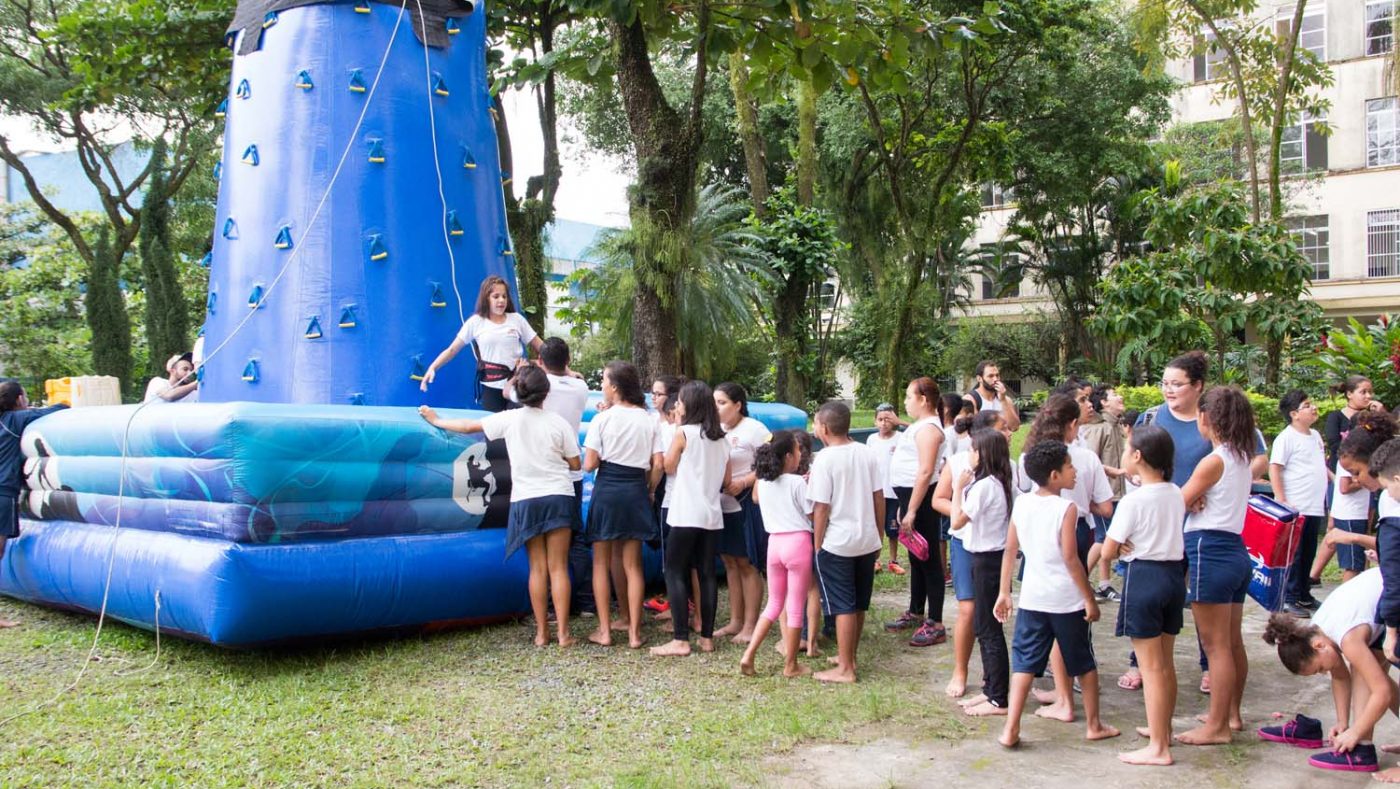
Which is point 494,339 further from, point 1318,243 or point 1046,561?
point 1318,243

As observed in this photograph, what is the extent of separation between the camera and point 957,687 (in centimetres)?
561

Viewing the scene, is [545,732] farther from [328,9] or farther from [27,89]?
[27,89]

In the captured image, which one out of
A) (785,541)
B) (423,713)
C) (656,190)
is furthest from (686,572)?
(656,190)

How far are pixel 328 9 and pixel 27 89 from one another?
1481 centimetres

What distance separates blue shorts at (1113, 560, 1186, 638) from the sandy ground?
53cm

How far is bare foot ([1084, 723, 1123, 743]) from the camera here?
4.90m

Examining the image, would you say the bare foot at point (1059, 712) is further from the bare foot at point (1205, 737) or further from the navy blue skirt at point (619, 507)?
the navy blue skirt at point (619, 507)

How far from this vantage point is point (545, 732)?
197 inches

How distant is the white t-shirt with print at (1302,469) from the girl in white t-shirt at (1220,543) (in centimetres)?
295

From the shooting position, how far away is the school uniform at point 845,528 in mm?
5824

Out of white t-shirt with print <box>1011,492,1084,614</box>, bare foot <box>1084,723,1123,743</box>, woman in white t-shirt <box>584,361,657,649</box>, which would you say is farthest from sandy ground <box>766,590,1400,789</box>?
woman in white t-shirt <box>584,361,657,649</box>

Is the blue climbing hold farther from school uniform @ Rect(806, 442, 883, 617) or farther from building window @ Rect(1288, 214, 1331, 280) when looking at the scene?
building window @ Rect(1288, 214, 1331, 280)

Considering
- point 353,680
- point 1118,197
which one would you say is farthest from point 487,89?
point 1118,197

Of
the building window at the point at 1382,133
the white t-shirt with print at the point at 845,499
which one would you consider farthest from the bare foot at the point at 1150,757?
the building window at the point at 1382,133
